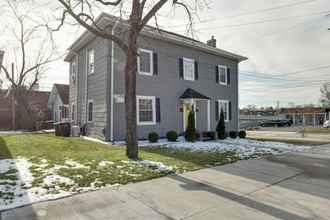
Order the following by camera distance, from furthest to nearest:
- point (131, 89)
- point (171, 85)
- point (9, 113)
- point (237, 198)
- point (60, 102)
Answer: point (9, 113) < point (60, 102) < point (171, 85) < point (131, 89) < point (237, 198)

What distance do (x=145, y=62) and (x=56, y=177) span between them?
29.4 ft

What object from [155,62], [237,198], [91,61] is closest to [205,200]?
[237,198]

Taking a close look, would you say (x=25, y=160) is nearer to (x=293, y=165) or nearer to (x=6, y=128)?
(x=293, y=165)

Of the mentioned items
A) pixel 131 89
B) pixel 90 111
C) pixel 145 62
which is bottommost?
pixel 90 111

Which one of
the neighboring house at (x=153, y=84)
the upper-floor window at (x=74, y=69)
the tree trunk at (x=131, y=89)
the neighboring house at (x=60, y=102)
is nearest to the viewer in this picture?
the tree trunk at (x=131, y=89)

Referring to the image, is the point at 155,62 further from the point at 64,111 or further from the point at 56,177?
the point at 64,111

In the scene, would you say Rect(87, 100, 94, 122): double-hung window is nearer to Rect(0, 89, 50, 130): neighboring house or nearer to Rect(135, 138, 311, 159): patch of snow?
Rect(135, 138, 311, 159): patch of snow

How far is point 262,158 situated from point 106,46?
28.4 feet

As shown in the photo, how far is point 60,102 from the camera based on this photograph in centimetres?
2264

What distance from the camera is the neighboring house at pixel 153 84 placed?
484 inches

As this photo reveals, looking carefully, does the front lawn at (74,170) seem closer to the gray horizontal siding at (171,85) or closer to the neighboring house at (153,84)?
the neighboring house at (153,84)

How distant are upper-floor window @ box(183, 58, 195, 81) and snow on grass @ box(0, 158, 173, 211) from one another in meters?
9.09

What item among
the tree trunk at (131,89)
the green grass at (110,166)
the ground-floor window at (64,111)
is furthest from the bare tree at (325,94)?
the tree trunk at (131,89)

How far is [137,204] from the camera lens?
13.3ft
